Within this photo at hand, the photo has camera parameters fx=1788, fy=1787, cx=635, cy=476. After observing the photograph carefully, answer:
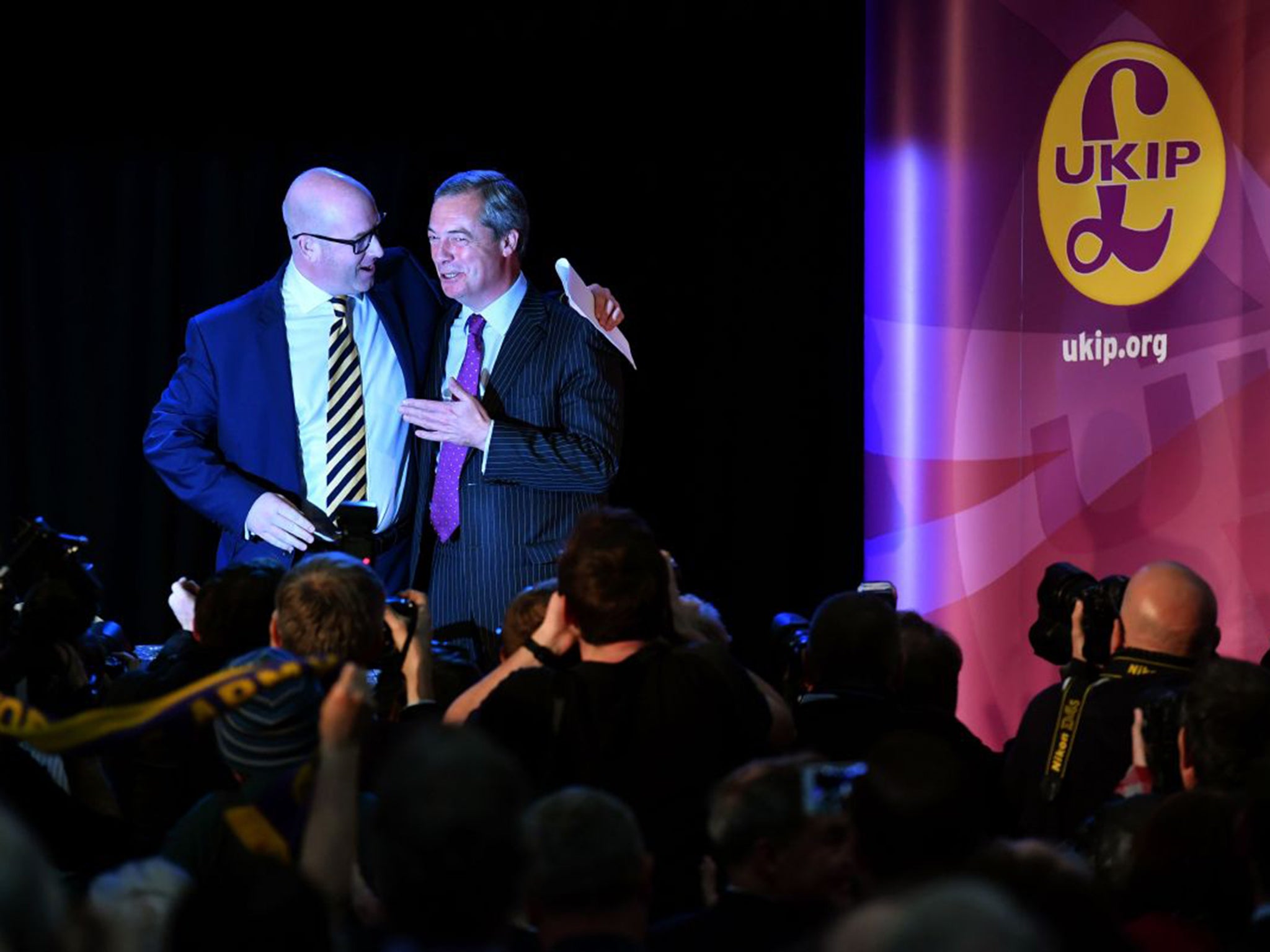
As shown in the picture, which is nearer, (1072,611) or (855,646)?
(855,646)

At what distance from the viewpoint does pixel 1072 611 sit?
168 inches

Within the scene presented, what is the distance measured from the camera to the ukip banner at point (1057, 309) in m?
5.73

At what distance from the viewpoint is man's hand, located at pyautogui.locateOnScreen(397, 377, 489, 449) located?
4.65 metres

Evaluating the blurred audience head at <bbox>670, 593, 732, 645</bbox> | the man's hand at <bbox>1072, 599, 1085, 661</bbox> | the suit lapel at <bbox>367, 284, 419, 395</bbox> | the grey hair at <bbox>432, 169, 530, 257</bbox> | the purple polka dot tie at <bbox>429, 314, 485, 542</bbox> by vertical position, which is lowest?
the man's hand at <bbox>1072, 599, 1085, 661</bbox>

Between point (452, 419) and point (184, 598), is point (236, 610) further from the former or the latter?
point (452, 419)

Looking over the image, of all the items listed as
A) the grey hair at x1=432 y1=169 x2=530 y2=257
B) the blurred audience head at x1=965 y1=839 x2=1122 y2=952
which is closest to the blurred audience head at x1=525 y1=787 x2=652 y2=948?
the blurred audience head at x1=965 y1=839 x2=1122 y2=952

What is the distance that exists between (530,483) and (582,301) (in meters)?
0.56

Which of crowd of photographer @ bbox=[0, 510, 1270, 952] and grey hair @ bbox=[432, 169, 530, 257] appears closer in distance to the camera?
crowd of photographer @ bbox=[0, 510, 1270, 952]

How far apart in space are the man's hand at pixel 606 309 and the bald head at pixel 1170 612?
6.06ft

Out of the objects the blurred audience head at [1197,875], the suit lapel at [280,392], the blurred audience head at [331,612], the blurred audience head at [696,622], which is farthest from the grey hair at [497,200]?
the blurred audience head at [1197,875]

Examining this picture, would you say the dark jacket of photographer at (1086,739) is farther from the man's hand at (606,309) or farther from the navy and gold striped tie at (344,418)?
the navy and gold striped tie at (344,418)

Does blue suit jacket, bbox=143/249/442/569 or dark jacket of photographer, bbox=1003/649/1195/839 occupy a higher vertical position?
blue suit jacket, bbox=143/249/442/569

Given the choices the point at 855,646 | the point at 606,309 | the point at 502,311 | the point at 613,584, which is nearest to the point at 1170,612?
the point at 855,646

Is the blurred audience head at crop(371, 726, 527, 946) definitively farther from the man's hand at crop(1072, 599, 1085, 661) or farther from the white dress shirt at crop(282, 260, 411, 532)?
the white dress shirt at crop(282, 260, 411, 532)
